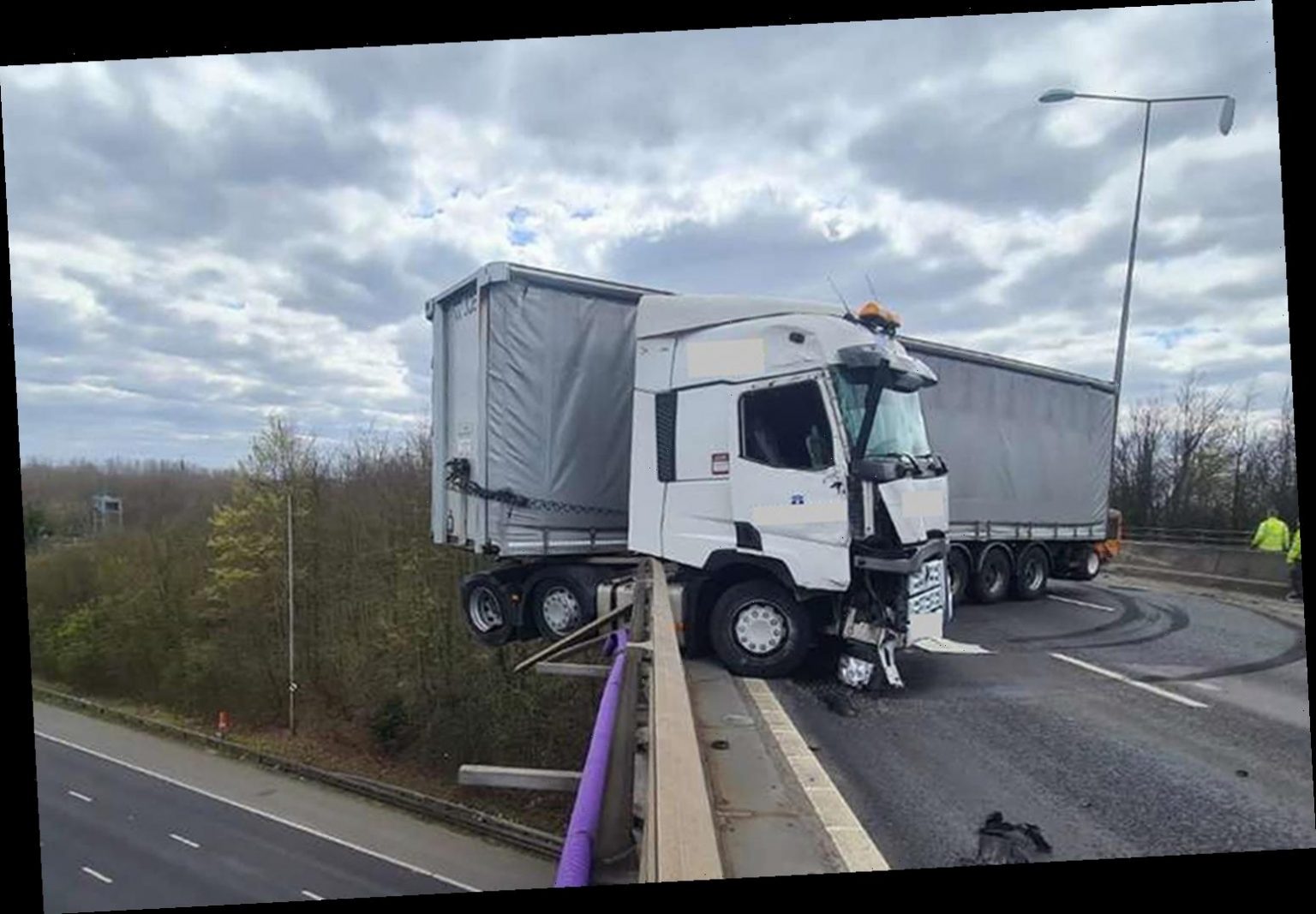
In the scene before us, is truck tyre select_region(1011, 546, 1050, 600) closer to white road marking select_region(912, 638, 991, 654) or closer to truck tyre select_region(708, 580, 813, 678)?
white road marking select_region(912, 638, 991, 654)

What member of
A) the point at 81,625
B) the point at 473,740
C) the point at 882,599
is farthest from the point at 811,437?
the point at 473,740

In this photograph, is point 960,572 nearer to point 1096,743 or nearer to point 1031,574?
point 1031,574

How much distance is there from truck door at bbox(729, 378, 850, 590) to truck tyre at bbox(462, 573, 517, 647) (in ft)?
5.56

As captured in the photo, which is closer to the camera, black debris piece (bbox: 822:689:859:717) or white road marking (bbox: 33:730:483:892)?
black debris piece (bbox: 822:689:859:717)

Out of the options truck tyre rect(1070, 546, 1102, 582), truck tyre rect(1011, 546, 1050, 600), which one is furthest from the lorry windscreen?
truck tyre rect(1011, 546, 1050, 600)

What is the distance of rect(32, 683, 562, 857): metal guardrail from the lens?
13.8 feet

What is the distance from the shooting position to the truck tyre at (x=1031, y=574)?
523 centimetres

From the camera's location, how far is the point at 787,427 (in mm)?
2904

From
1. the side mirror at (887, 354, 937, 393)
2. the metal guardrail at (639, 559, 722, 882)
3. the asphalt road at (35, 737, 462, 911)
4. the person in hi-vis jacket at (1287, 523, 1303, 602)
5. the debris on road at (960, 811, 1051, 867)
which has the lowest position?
the asphalt road at (35, 737, 462, 911)

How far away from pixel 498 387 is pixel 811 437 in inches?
59.7

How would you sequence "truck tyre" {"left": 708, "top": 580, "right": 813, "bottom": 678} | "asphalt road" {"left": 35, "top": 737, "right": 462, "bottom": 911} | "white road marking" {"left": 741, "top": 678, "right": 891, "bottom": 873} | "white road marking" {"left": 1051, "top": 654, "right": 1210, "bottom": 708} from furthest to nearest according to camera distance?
1. "asphalt road" {"left": 35, "top": 737, "right": 462, "bottom": 911}
2. "truck tyre" {"left": 708, "top": 580, "right": 813, "bottom": 678}
3. "white road marking" {"left": 1051, "top": 654, "right": 1210, "bottom": 708}
4. "white road marking" {"left": 741, "top": 678, "right": 891, "bottom": 873}

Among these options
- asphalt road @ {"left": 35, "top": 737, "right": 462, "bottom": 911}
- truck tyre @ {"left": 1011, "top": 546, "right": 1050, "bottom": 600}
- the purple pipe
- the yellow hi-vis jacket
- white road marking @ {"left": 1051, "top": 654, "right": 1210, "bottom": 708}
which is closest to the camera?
the purple pipe

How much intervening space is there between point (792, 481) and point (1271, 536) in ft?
5.25

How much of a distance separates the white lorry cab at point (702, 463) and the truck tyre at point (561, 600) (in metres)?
0.01
